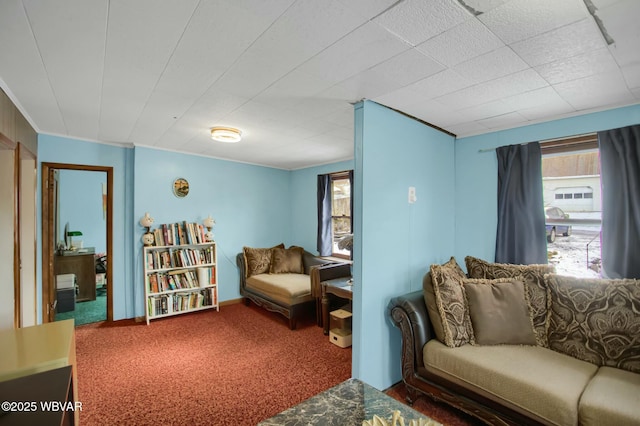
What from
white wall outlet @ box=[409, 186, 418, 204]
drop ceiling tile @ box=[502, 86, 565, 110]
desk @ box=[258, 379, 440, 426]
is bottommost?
desk @ box=[258, 379, 440, 426]

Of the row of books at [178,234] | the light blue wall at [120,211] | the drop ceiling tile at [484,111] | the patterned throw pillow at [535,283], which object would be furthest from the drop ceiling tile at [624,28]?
the light blue wall at [120,211]

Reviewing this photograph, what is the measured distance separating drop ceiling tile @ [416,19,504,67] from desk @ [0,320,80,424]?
229 centimetres

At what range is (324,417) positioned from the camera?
127 centimetres

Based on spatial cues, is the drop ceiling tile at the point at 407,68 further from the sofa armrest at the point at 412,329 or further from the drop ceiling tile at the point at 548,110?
the sofa armrest at the point at 412,329

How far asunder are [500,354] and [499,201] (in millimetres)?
1434

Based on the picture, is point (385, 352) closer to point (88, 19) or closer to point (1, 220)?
point (88, 19)

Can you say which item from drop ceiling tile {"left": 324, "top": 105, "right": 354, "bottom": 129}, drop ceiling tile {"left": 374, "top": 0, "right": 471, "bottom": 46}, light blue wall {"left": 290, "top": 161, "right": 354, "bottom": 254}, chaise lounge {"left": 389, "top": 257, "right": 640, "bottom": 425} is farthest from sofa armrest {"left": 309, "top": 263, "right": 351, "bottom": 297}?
drop ceiling tile {"left": 374, "top": 0, "right": 471, "bottom": 46}

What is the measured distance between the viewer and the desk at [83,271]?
15.5ft

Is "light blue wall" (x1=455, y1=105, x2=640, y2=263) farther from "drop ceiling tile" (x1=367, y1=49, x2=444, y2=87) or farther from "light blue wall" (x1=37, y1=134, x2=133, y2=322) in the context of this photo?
"light blue wall" (x1=37, y1=134, x2=133, y2=322)

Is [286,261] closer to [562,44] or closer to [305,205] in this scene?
[305,205]

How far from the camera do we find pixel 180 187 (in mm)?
4160

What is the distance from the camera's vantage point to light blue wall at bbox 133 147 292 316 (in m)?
3.86

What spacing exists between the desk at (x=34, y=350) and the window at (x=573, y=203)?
140 inches

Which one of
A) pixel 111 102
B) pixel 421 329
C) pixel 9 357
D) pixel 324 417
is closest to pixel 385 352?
pixel 421 329
